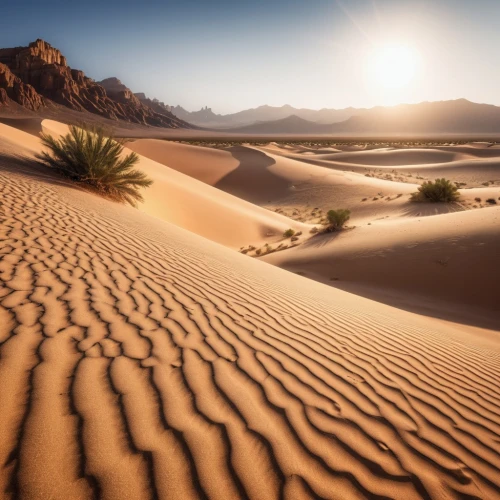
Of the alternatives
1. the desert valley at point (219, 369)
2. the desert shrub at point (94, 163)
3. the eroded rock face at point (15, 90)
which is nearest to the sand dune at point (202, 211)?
the desert shrub at point (94, 163)

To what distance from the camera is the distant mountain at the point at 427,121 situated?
14112cm

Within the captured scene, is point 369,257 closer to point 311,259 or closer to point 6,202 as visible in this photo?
point 311,259

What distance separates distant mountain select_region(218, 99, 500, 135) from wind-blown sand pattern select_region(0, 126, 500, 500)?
159 m

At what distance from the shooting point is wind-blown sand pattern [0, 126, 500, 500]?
5.02 feet

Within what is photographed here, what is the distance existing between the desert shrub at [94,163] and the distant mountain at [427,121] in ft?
509

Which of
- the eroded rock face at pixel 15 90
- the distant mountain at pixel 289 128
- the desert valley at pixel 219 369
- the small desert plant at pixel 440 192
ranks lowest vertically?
the small desert plant at pixel 440 192

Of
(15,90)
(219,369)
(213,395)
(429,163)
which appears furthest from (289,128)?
(213,395)

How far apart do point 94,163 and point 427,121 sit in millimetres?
171316

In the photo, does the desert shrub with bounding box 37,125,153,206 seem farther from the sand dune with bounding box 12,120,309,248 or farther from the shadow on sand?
the shadow on sand

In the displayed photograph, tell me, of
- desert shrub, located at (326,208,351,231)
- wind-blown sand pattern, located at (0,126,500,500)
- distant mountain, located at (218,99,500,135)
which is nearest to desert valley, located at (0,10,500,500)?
wind-blown sand pattern, located at (0,126,500,500)

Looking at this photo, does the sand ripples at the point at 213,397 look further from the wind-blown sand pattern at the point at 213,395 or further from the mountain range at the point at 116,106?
the mountain range at the point at 116,106

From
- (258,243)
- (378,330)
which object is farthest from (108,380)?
(258,243)

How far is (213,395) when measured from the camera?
2.03 meters

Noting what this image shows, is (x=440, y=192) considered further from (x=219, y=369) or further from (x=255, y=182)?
(x=219, y=369)
